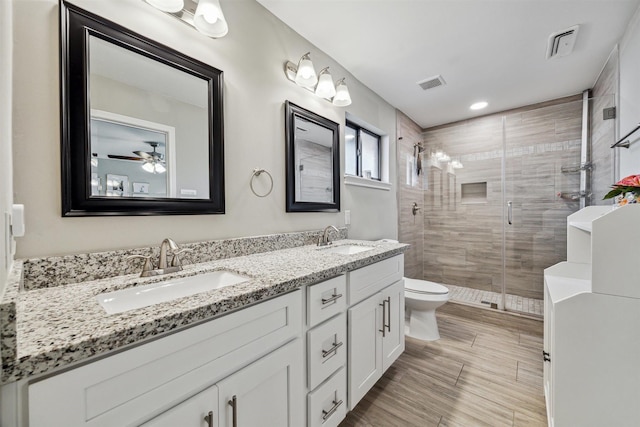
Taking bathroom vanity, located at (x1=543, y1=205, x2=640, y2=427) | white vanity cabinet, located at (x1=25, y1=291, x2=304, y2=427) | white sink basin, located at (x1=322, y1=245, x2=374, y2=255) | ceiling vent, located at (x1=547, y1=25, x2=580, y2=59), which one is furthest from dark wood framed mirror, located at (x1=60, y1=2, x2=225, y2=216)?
ceiling vent, located at (x1=547, y1=25, x2=580, y2=59)

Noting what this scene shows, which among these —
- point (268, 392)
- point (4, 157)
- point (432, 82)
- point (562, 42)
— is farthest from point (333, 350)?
point (562, 42)

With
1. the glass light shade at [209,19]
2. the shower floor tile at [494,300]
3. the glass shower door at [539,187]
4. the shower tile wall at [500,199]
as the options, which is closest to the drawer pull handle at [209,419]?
the glass light shade at [209,19]

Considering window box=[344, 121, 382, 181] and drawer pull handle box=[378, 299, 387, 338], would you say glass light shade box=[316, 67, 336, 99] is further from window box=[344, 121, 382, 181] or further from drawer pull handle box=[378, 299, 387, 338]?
drawer pull handle box=[378, 299, 387, 338]

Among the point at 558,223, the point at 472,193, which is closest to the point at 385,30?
the point at 472,193

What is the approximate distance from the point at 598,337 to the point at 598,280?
0.76 feet

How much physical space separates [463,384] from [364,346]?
2.71 feet

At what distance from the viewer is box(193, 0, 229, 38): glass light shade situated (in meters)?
1.15

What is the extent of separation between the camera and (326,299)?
3.66 feet

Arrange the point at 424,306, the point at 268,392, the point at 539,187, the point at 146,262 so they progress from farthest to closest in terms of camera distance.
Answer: the point at 539,187 → the point at 424,306 → the point at 146,262 → the point at 268,392

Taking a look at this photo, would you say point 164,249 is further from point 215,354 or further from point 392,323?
point 392,323

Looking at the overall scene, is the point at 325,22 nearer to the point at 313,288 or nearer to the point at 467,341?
the point at 313,288

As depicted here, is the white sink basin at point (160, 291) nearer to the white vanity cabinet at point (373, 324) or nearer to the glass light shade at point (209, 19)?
the white vanity cabinet at point (373, 324)

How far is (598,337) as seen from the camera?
1.05m

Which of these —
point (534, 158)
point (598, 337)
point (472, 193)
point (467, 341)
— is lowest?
point (467, 341)
